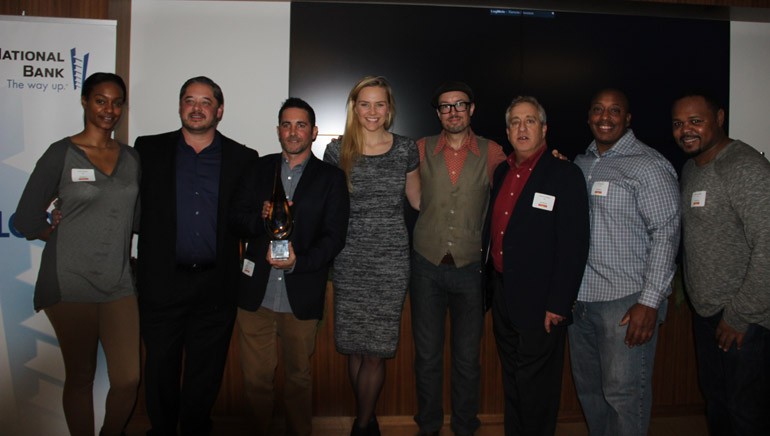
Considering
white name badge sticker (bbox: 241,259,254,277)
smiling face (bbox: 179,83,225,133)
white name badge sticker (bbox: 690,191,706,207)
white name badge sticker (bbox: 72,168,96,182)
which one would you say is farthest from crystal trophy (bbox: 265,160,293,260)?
white name badge sticker (bbox: 690,191,706,207)

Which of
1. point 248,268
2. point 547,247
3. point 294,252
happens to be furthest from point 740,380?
point 248,268

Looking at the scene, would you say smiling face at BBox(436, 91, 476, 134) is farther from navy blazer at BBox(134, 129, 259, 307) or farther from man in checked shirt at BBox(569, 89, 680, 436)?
navy blazer at BBox(134, 129, 259, 307)

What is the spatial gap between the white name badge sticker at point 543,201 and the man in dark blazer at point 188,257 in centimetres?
144

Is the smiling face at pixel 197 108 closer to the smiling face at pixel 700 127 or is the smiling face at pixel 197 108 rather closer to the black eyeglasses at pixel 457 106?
the black eyeglasses at pixel 457 106

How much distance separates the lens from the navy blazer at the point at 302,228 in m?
2.24

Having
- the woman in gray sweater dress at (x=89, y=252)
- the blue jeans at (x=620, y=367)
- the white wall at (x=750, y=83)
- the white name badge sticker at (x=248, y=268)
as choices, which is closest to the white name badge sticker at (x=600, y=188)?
the blue jeans at (x=620, y=367)

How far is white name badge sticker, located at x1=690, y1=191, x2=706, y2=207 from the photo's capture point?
2055 millimetres

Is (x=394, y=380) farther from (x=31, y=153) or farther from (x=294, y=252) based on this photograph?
(x=31, y=153)

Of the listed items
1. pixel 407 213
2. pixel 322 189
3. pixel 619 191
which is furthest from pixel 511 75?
pixel 322 189

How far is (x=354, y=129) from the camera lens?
245cm

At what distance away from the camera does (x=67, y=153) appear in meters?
2.18

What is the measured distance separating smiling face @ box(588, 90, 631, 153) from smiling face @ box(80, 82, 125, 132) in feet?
7.78

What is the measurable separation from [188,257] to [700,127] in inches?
97.1

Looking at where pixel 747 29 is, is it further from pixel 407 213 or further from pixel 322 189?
pixel 322 189
